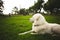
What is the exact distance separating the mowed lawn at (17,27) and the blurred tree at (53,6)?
16 centimetres

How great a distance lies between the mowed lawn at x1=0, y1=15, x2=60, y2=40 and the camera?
231cm

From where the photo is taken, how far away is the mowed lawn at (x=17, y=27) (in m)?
2.31

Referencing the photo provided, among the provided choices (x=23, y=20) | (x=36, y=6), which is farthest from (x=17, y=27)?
(x=36, y=6)

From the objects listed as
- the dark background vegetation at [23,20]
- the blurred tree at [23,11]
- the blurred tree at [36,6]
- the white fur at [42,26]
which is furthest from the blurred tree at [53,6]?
the white fur at [42,26]

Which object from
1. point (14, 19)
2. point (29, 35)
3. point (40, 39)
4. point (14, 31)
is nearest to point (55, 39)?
point (40, 39)

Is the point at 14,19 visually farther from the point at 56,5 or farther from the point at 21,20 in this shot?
the point at 56,5

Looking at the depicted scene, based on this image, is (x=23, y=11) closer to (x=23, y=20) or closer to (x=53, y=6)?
(x=23, y=20)

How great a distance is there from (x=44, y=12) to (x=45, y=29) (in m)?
0.83

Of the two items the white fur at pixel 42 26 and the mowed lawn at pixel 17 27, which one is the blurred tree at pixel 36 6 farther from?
the white fur at pixel 42 26

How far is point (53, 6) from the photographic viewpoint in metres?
3.29

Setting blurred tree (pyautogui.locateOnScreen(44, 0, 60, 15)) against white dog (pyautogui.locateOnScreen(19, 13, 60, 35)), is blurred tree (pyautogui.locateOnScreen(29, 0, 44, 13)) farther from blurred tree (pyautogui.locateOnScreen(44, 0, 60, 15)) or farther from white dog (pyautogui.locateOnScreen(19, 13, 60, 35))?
white dog (pyautogui.locateOnScreen(19, 13, 60, 35))

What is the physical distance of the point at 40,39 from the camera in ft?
7.34

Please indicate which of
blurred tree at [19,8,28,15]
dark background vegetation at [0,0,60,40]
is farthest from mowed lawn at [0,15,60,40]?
blurred tree at [19,8,28,15]

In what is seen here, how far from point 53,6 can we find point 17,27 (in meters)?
0.85
